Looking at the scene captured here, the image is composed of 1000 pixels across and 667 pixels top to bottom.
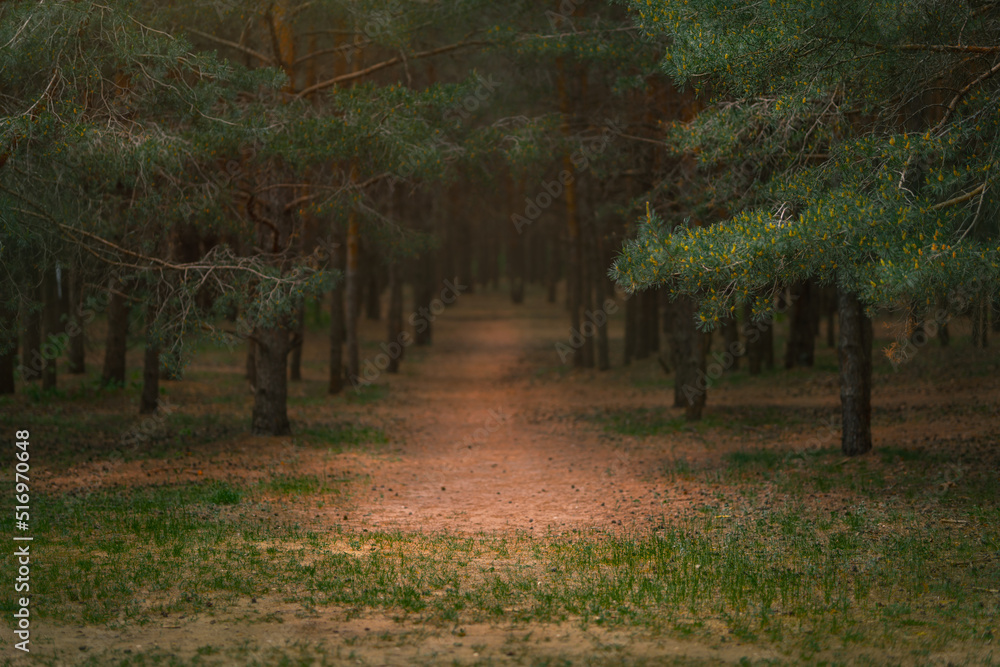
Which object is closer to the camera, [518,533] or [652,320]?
[518,533]

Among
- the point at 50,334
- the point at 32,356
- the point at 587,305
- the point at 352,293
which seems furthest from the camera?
the point at 587,305

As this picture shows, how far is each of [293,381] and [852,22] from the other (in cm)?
1813

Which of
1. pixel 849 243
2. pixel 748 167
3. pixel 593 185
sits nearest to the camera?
pixel 849 243

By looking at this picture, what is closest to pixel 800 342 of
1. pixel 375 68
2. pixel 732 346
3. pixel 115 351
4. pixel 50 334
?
pixel 732 346

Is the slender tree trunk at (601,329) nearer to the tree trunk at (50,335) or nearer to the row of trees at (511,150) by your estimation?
the row of trees at (511,150)

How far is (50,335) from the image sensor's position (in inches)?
800

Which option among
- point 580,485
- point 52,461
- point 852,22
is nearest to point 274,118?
point 52,461

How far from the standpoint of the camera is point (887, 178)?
815 centimetres

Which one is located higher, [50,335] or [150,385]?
[50,335]

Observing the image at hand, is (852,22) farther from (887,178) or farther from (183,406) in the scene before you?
(183,406)

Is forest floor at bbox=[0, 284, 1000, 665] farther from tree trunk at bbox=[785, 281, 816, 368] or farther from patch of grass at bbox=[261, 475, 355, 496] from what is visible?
tree trunk at bbox=[785, 281, 816, 368]

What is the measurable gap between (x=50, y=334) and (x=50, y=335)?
75 centimetres

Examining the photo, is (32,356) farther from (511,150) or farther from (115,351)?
(511,150)

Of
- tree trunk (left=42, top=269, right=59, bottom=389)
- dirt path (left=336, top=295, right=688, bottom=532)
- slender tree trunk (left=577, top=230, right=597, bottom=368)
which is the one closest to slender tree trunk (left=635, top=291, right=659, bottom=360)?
slender tree trunk (left=577, top=230, right=597, bottom=368)
